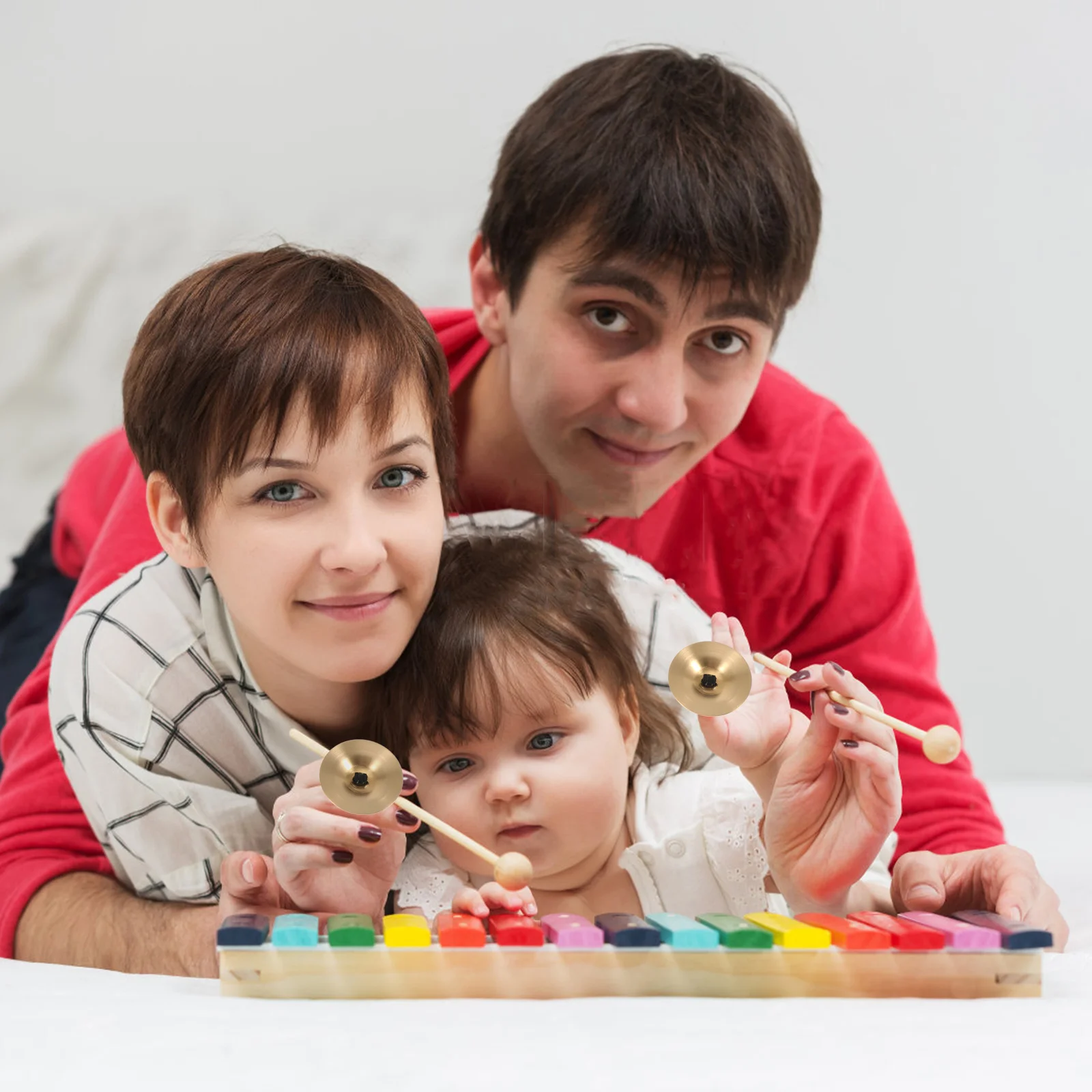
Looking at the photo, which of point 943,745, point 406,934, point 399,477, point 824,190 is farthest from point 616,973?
point 824,190

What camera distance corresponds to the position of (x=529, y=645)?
3.23ft

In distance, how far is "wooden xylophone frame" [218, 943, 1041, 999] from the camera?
0.78 meters

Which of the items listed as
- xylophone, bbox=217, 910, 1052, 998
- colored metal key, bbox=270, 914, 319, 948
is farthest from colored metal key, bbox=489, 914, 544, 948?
colored metal key, bbox=270, 914, 319, 948

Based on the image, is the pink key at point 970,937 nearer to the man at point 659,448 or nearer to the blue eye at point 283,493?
the man at point 659,448

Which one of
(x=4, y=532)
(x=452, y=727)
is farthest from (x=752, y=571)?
(x=4, y=532)

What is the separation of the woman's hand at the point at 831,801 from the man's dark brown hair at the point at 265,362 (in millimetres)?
308

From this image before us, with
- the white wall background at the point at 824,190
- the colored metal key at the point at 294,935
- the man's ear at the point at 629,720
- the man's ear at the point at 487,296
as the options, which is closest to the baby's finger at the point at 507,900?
the colored metal key at the point at 294,935

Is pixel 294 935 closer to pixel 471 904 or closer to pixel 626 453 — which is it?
pixel 471 904

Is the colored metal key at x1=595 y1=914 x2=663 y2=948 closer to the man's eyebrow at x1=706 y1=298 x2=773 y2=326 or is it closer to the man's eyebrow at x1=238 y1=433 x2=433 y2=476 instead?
the man's eyebrow at x1=238 y1=433 x2=433 y2=476

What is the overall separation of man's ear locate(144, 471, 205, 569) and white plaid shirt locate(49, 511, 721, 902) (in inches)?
3.9

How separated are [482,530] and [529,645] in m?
0.16

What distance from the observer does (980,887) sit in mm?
997

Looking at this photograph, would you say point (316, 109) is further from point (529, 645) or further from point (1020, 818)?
point (1020, 818)

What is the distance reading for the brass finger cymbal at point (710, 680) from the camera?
83 cm
